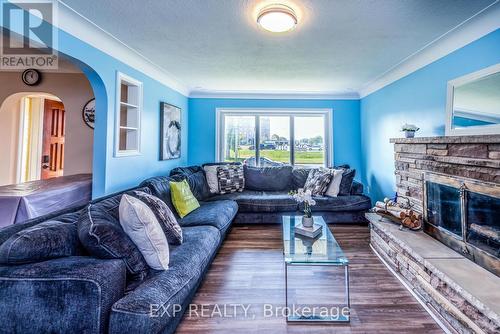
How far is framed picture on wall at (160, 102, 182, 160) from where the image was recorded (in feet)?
12.6

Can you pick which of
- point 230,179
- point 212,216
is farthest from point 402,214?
point 230,179

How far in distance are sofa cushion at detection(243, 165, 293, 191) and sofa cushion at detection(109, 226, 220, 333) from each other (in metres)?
2.51

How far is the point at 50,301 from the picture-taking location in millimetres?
1135

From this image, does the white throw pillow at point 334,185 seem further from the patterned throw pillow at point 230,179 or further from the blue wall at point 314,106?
the patterned throw pillow at point 230,179

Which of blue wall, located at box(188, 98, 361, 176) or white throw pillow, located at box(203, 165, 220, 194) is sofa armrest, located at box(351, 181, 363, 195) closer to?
blue wall, located at box(188, 98, 361, 176)

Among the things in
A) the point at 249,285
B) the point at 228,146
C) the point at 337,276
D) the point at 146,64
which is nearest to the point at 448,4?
the point at 337,276

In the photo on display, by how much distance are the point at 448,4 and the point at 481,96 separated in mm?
850

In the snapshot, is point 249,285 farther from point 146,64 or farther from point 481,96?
point 146,64

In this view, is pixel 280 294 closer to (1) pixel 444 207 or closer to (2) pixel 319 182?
(1) pixel 444 207

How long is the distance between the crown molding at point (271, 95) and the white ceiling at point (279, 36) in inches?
39.9

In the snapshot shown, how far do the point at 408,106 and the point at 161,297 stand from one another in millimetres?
3684

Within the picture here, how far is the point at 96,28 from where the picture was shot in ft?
7.66

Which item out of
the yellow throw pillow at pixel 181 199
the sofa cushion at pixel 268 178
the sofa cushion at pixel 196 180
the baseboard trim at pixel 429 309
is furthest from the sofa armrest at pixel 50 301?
the sofa cushion at pixel 268 178

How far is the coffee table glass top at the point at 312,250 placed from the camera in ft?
5.98
